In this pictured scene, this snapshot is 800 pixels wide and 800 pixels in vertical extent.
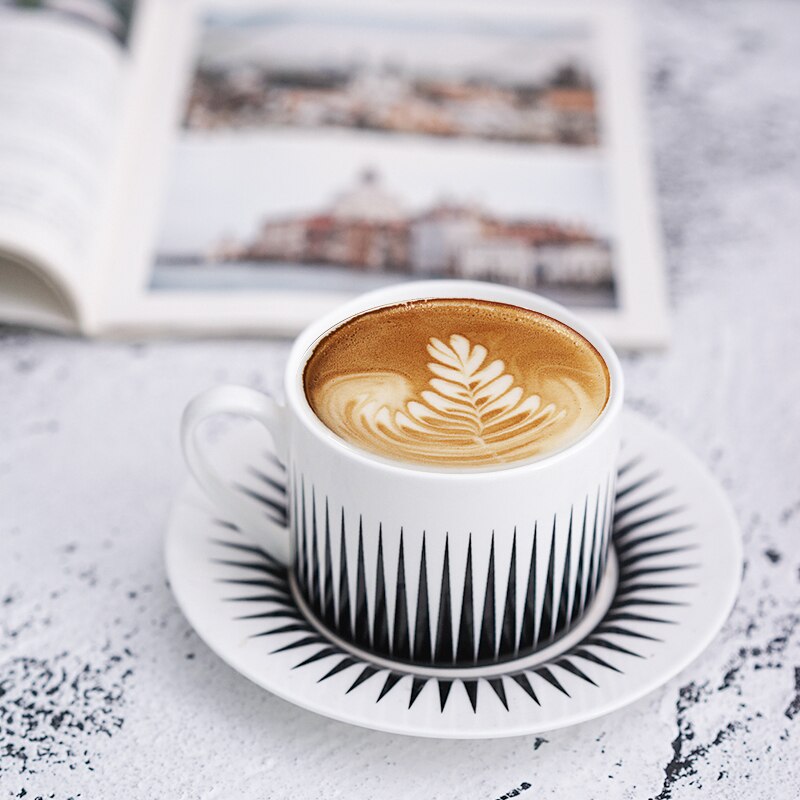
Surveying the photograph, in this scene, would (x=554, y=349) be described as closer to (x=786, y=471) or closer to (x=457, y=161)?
(x=786, y=471)

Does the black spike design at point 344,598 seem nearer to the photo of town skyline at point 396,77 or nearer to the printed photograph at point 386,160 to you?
the printed photograph at point 386,160

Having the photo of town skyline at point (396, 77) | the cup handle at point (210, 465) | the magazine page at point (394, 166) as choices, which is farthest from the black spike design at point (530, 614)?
the photo of town skyline at point (396, 77)

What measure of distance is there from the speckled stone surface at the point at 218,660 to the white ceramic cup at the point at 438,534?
0.16 ft

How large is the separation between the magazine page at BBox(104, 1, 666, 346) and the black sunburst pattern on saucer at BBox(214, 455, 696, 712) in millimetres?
244

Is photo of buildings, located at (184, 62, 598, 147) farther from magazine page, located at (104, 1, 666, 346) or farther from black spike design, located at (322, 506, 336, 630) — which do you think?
black spike design, located at (322, 506, 336, 630)

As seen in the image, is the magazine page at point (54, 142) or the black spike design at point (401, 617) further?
the magazine page at point (54, 142)

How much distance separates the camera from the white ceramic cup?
18.4 inches

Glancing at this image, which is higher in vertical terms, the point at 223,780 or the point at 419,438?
the point at 419,438

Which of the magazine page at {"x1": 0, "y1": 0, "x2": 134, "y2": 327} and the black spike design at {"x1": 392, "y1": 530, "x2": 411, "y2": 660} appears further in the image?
the magazine page at {"x1": 0, "y1": 0, "x2": 134, "y2": 327}

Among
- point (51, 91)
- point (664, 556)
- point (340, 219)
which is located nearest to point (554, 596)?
point (664, 556)

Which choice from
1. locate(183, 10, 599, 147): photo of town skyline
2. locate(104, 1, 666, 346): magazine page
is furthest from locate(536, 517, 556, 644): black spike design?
locate(183, 10, 599, 147): photo of town skyline

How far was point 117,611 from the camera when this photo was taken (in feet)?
1.93

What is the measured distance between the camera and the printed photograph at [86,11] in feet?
3.33

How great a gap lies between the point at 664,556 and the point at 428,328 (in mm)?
169
